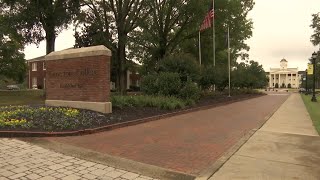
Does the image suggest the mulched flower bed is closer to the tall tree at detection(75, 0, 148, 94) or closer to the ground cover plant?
the ground cover plant

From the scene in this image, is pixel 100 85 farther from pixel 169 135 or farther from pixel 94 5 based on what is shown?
pixel 94 5

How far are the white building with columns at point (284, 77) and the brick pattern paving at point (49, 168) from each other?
464ft

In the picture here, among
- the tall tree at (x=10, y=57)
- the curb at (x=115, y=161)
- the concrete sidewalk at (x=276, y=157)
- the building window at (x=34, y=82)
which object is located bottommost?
the concrete sidewalk at (x=276, y=157)

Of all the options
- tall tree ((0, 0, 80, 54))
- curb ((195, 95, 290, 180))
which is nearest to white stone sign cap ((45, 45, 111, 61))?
curb ((195, 95, 290, 180))

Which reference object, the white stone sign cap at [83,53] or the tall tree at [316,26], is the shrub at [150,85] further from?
the tall tree at [316,26]

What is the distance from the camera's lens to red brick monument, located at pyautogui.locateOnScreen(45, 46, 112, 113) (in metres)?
13.9

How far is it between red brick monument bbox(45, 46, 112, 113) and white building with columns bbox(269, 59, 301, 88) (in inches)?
5296

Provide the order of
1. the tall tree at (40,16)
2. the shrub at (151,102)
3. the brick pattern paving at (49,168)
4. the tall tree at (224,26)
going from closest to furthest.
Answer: the brick pattern paving at (49,168)
the shrub at (151,102)
the tall tree at (40,16)
the tall tree at (224,26)

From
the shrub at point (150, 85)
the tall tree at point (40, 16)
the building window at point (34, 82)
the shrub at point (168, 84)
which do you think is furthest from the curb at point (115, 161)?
the building window at point (34, 82)

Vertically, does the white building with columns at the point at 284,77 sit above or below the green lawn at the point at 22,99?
above

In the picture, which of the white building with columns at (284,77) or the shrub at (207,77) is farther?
the white building with columns at (284,77)

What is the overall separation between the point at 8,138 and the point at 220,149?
218 inches

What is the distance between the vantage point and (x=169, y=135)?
10586mm

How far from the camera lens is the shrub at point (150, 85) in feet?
71.2
